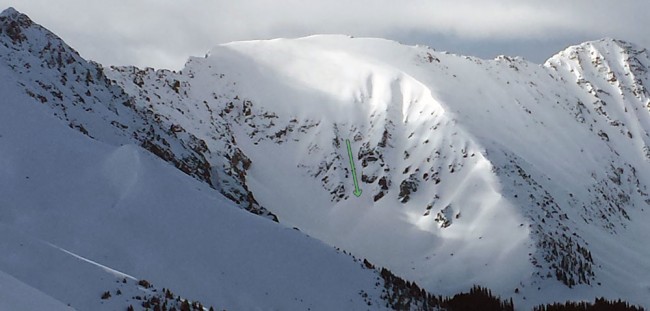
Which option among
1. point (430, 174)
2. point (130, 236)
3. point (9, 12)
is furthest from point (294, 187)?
point (130, 236)

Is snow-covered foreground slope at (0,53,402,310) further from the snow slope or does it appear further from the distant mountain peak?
the distant mountain peak

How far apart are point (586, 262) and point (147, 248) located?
106m

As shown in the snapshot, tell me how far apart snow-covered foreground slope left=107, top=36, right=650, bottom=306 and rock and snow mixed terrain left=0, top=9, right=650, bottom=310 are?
1.73 ft

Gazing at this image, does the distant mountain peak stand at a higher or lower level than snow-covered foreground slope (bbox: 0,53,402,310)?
higher

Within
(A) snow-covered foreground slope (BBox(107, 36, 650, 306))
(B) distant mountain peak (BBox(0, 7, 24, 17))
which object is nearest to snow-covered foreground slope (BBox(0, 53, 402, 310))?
(B) distant mountain peak (BBox(0, 7, 24, 17))

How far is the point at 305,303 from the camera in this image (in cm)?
3925

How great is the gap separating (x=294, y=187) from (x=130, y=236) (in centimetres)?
13193

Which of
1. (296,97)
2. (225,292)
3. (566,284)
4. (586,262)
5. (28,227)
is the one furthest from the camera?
(296,97)

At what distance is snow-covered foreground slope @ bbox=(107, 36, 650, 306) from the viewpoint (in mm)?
120312

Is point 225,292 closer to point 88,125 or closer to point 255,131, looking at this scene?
point 88,125

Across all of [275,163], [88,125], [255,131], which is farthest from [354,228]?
[88,125]

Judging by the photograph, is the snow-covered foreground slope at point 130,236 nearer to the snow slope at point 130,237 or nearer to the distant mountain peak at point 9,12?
the snow slope at point 130,237

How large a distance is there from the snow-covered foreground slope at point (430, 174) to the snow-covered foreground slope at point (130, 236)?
→ 71.9m

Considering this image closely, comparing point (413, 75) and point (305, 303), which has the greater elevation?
point (413, 75)
